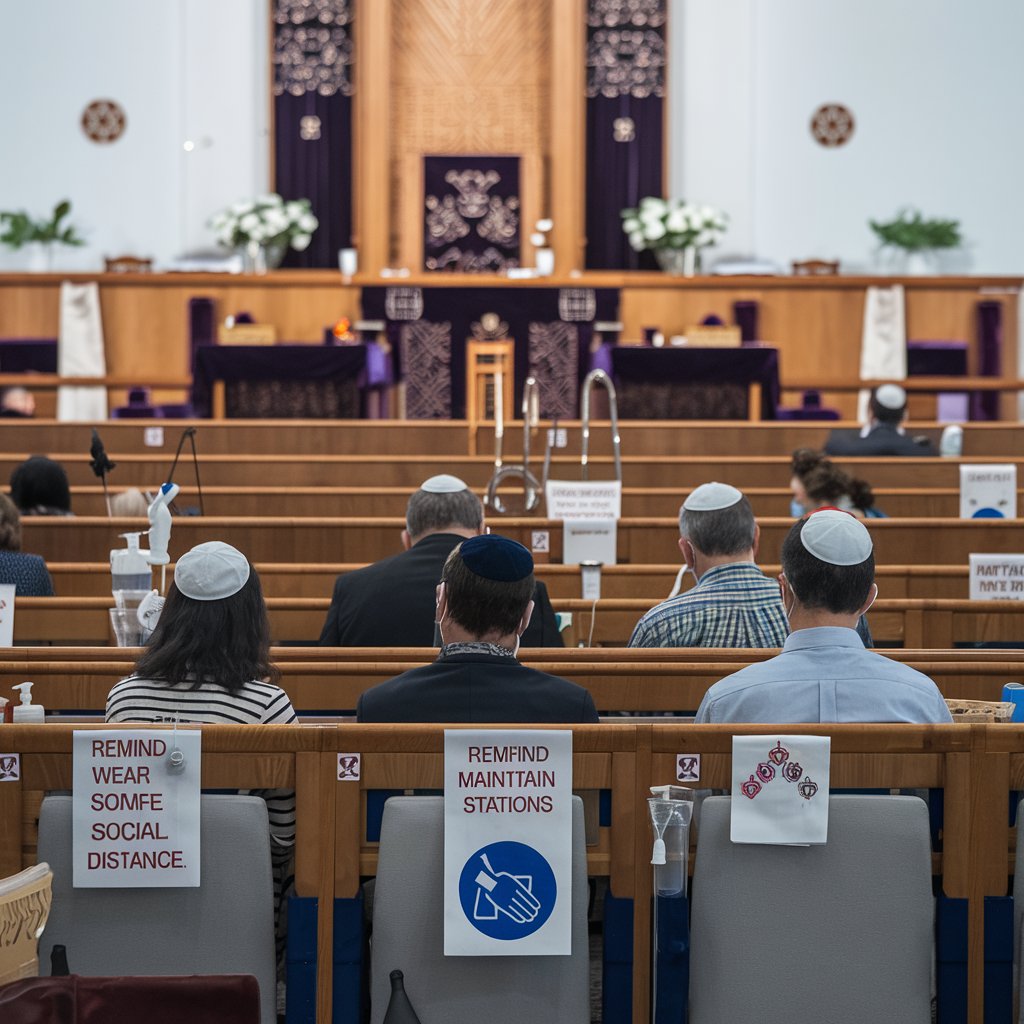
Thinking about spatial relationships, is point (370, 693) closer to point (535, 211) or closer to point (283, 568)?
point (283, 568)

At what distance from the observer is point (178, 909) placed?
2.96 metres

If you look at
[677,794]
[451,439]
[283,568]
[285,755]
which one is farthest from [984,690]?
[451,439]

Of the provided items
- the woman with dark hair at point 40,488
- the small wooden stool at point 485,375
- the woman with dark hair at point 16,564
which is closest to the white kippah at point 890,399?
the small wooden stool at point 485,375

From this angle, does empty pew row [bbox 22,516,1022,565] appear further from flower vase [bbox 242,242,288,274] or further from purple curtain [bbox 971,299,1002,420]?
flower vase [bbox 242,242,288,274]

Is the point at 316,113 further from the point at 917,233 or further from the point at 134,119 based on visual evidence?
the point at 917,233

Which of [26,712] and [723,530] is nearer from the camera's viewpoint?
[26,712]

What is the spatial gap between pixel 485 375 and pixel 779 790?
7.87m

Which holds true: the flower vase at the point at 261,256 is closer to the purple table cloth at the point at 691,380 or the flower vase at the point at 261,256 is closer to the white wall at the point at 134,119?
the white wall at the point at 134,119

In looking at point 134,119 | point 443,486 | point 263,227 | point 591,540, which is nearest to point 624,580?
point 591,540

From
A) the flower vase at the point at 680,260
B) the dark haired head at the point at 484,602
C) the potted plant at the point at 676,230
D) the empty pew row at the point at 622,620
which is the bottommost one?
the empty pew row at the point at 622,620

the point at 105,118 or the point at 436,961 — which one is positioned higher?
the point at 105,118

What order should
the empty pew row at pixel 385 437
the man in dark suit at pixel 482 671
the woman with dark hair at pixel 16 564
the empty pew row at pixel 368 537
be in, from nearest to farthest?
the man in dark suit at pixel 482 671, the woman with dark hair at pixel 16 564, the empty pew row at pixel 368 537, the empty pew row at pixel 385 437

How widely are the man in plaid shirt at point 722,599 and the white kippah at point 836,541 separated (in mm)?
899

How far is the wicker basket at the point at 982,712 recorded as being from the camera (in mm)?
3488
